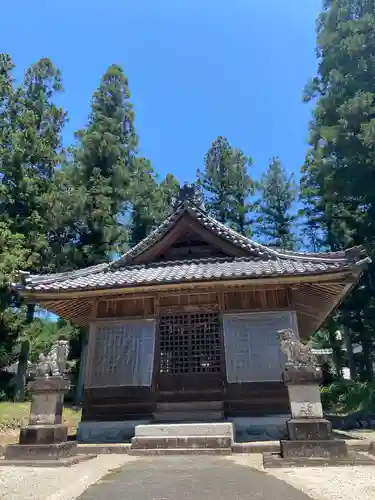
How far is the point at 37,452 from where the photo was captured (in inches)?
298

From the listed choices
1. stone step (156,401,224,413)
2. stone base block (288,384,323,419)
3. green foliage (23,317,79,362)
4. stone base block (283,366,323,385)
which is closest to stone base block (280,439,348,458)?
stone base block (288,384,323,419)

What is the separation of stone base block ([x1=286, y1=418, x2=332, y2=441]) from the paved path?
1.16 metres

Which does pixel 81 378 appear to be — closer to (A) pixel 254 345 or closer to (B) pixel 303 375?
(A) pixel 254 345

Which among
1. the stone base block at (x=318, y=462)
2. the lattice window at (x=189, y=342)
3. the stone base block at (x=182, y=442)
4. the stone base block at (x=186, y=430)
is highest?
the lattice window at (x=189, y=342)

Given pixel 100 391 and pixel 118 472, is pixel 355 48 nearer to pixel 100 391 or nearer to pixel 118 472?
pixel 100 391

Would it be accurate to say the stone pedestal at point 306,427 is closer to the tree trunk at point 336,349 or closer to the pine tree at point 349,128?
the pine tree at point 349,128

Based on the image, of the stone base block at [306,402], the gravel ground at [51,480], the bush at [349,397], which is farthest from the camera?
the bush at [349,397]

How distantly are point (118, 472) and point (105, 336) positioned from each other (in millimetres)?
5333

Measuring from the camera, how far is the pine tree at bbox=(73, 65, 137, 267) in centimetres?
2502

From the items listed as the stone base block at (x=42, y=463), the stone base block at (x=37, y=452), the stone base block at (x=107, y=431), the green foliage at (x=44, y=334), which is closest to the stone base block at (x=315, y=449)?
the stone base block at (x=42, y=463)

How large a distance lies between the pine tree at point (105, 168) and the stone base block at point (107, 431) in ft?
47.9

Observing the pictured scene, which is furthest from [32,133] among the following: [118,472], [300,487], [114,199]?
[300,487]

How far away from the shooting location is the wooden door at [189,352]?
36.3 ft

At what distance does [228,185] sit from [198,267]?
862 inches
